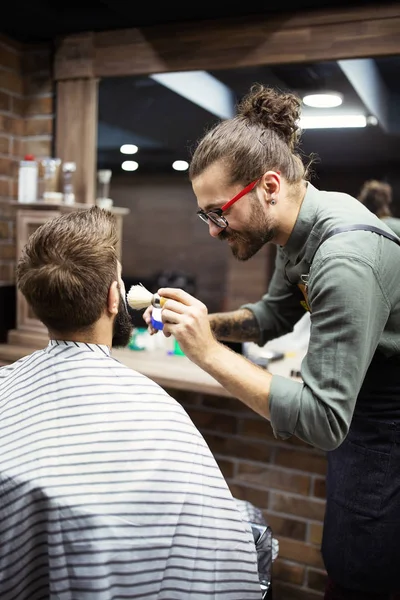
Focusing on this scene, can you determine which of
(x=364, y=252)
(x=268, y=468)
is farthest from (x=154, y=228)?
(x=364, y=252)

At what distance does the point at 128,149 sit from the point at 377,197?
4.67 feet

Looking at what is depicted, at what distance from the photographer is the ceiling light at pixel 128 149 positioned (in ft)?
10.7

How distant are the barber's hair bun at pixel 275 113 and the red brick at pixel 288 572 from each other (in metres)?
1.81

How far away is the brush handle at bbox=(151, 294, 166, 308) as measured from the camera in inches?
55.7

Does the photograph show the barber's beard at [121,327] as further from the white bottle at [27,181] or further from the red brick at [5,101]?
the red brick at [5,101]

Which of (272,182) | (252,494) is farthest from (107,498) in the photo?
(252,494)

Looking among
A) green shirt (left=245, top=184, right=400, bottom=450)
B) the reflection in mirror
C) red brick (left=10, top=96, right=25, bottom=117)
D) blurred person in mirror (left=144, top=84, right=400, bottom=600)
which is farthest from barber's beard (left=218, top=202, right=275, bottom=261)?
red brick (left=10, top=96, right=25, bottom=117)

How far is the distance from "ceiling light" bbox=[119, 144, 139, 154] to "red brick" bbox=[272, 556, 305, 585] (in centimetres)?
228

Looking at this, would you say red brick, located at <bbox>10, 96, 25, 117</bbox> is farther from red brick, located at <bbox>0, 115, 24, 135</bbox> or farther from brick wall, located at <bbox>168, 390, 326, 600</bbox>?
brick wall, located at <bbox>168, 390, 326, 600</bbox>

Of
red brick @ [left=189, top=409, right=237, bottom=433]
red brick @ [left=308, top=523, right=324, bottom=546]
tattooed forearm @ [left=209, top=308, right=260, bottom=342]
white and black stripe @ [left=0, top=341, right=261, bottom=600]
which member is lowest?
red brick @ [left=308, top=523, right=324, bottom=546]

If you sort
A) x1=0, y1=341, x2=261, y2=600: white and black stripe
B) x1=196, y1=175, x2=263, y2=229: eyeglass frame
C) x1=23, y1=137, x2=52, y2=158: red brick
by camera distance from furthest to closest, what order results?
x1=23, y1=137, x2=52, y2=158: red brick → x1=196, y1=175, x2=263, y2=229: eyeglass frame → x1=0, y1=341, x2=261, y2=600: white and black stripe

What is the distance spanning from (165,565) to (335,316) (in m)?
0.64

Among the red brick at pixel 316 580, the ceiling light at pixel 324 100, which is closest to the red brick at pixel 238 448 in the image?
the red brick at pixel 316 580

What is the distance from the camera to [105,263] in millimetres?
1301
